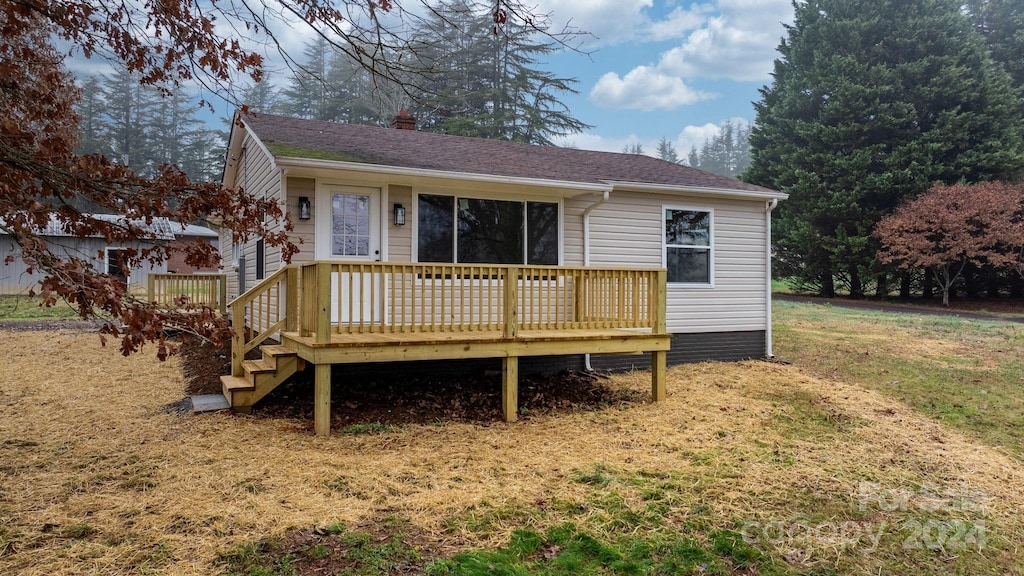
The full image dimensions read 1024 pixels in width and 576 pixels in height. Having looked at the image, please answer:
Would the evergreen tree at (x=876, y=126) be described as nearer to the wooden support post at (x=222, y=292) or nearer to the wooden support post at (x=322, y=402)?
the wooden support post at (x=222, y=292)

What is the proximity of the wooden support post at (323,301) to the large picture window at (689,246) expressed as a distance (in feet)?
18.9

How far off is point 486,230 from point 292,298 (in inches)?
110

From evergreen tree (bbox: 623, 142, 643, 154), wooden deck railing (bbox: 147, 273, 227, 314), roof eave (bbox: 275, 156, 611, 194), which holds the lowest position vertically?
wooden deck railing (bbox: 147, 273, 227, 314)

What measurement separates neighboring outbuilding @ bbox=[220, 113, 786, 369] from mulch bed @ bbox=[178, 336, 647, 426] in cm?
134

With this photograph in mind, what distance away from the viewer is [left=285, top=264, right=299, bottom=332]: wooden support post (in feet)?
21.7

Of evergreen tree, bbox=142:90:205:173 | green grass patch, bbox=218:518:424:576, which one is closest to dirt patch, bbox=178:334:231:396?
green grass patch, bbox=218:518:424:576

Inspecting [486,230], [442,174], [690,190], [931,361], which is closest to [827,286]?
[931,361]

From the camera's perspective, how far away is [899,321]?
15.0 metres

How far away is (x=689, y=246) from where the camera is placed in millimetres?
9531

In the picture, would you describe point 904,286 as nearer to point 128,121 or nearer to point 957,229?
point 957,229

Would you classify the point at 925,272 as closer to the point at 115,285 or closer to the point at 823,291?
the point at 823,291

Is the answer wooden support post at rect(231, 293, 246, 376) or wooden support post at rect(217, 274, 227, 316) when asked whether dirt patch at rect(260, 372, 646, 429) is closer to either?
wooden support post at rect(231, 293, 246, 376)

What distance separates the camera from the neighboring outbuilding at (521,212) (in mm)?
7336

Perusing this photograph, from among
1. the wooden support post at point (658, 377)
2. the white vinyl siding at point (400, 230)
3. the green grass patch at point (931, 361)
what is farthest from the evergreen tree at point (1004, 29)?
the white vinyl siding at point (400, 230)
